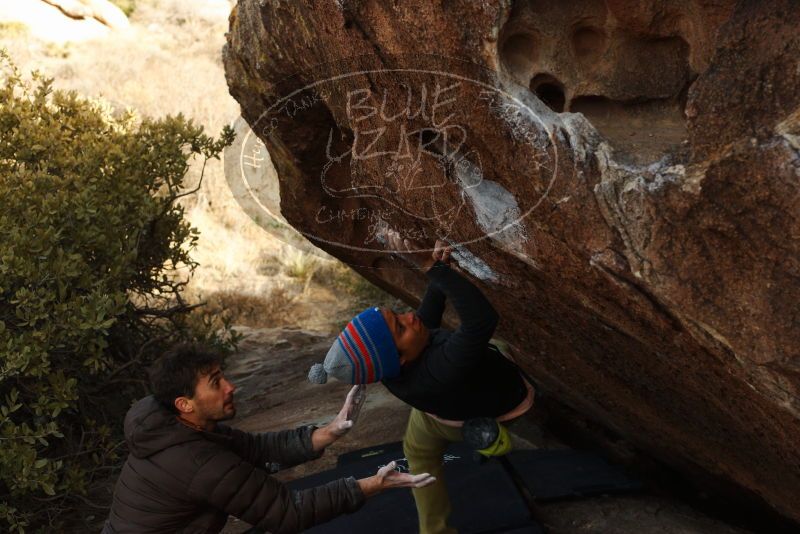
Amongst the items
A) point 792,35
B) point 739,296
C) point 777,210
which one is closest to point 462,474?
point 739,296

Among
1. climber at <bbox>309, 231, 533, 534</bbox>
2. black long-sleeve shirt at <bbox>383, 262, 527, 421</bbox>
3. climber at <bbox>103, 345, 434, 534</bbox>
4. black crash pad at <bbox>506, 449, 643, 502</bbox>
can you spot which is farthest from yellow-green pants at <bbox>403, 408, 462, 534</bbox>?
black crash pad at <bbox>506, 449, 643, 502</bbox>

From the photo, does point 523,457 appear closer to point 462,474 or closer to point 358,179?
point 462,474

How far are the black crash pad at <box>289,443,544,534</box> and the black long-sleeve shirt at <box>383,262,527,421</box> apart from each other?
41.7 inches

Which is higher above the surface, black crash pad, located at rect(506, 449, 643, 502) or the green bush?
the green bush

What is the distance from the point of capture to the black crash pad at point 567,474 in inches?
160

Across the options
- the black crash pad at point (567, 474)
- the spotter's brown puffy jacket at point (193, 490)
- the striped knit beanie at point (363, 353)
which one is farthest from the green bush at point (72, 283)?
the black crash pad at point (567, 474)

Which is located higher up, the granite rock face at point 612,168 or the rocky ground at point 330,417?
the granite rock face at point 612,168

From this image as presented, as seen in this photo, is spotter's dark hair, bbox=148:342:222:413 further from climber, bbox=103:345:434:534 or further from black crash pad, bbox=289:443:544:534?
black crash pad, bbox=289:443:544:534

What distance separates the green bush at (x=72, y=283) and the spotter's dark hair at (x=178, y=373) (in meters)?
1.81

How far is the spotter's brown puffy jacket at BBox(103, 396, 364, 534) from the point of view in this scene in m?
2.38

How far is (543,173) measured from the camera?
2.44 metres

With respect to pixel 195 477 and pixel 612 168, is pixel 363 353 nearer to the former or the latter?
pixel 195 477

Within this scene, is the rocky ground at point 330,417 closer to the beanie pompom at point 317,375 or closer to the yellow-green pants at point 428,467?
the yellow-green pants at point 428,467

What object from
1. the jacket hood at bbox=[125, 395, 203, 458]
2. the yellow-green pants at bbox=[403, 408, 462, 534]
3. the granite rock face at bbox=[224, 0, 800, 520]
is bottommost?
the yellow-green pants at bbox=[403, 408, 462, 534]
